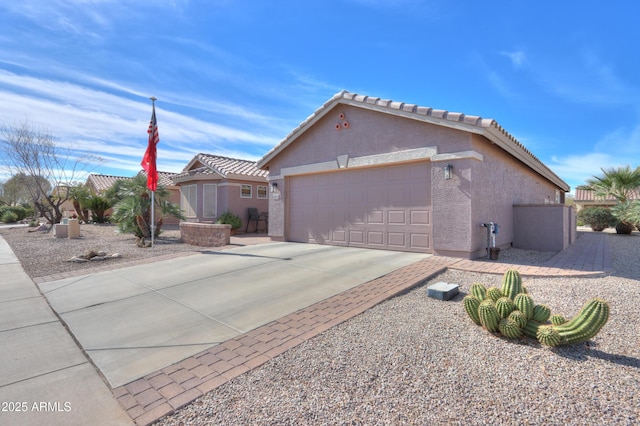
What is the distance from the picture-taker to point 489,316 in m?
3.35

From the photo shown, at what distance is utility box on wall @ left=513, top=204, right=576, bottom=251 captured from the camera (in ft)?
29.3

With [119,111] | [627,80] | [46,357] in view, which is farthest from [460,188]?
[119,111]

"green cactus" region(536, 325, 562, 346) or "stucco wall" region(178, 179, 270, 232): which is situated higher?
"stucco wall" region(178, 179, 270, 232)

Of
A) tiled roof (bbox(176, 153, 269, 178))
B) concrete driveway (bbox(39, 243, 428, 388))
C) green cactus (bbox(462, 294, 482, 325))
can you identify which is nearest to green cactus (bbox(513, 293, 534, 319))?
green cactus (bbox(462, 294, 482, 325))

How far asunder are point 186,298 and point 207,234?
236 inches

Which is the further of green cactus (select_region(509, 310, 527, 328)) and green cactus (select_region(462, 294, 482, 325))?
green cactus (select_region(462, 294, 482, 325))

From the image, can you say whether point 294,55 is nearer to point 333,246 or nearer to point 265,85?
point 265,85

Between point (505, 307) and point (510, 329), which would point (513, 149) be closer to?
point (505, 307)

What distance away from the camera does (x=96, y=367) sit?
2951 millimetres

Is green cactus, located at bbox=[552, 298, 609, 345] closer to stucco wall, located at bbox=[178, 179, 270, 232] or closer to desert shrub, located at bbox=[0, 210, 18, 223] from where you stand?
stucco wall, located at bbox=[178, 179, 270, 232]

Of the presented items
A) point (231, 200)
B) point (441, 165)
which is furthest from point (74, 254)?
point (441, 165)

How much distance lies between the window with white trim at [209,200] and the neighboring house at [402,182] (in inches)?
239

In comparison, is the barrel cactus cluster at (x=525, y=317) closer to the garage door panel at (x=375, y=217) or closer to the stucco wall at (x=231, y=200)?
the garage door panel at (x=375, y=217)

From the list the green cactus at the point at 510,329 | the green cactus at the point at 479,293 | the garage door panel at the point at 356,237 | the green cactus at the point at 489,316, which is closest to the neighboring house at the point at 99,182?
the garage door panel at the point at 356,237
